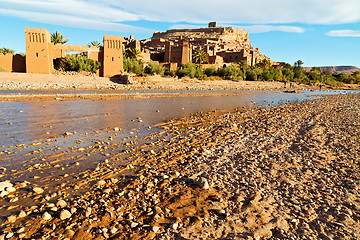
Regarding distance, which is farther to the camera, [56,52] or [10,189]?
[56,52]

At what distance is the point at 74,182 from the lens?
11.8 ft

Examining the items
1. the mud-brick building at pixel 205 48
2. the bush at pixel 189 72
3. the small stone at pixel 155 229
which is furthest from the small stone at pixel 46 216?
the mud-brick building at pixel 205 48

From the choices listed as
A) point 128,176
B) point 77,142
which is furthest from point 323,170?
point 77,142

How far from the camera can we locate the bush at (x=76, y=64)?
31844mm

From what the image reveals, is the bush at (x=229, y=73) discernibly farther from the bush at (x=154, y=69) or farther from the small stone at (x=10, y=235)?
the small stone at (x=10, y=235)

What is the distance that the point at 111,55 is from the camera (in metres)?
32.8

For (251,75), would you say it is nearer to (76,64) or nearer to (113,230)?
(76,64)

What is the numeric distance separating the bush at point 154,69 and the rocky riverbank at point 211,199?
35.4 meters

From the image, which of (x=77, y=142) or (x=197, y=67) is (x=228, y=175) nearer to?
(x=77, y=142)

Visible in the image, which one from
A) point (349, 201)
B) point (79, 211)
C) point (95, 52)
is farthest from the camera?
point (95, 52)

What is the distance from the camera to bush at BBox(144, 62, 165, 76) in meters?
39.2

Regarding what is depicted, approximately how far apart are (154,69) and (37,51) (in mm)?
17473

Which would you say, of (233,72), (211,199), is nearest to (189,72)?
(233,72)

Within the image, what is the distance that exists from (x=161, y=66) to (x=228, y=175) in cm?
3840
